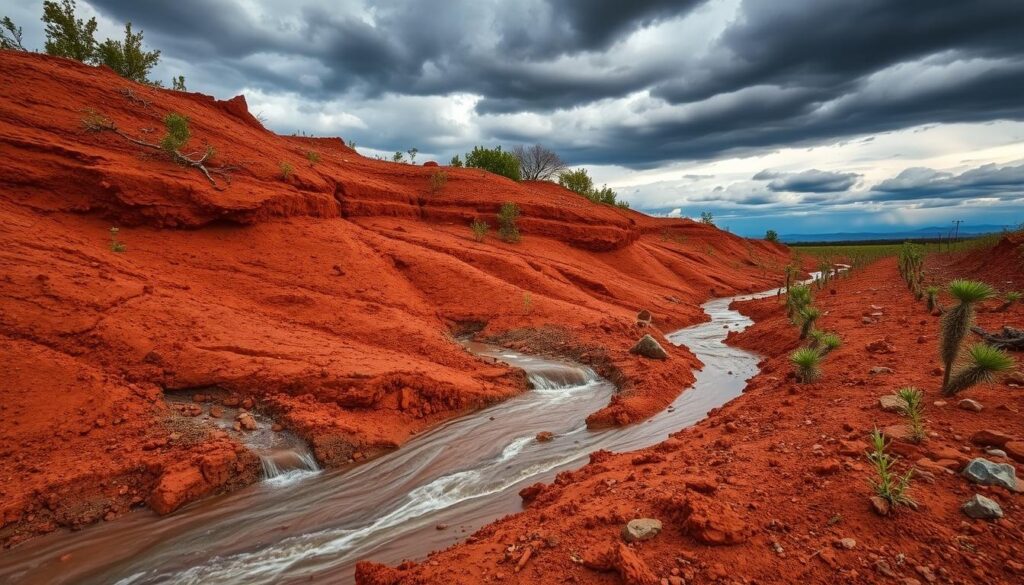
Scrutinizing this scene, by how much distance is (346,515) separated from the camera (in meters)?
5.80

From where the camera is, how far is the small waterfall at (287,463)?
655 centimetres

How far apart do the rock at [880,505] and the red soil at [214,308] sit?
502cm

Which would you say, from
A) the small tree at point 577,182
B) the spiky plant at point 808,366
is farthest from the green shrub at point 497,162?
the spiky plant at point 808,366

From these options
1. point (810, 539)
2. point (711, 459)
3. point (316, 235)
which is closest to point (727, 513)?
point (810, 539)

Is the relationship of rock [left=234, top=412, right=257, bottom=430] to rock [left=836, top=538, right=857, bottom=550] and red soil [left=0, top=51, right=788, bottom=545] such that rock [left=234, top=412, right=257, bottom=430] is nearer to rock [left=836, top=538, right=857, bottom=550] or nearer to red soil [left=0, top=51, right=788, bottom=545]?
red soil [left=0, top=51, right=788, bottom=545]

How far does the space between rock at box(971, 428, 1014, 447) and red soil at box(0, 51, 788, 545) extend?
480cm

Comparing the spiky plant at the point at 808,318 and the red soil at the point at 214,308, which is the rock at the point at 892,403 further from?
the spiky plant at the point at 808,318

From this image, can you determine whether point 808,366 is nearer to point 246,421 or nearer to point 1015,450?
point 1015,450

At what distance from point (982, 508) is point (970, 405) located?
97.1 inches

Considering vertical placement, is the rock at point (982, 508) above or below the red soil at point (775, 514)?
above

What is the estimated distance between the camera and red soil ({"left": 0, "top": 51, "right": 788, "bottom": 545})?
20.2 ft

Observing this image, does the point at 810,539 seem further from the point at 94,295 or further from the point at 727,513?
the point at 94,295

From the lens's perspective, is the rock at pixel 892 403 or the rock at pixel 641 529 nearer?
the rock at pixel 641 529

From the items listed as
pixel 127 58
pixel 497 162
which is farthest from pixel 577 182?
pixel 127 58
